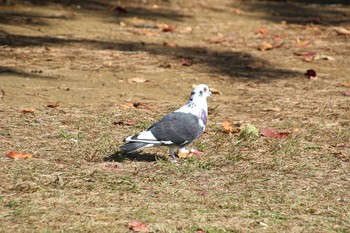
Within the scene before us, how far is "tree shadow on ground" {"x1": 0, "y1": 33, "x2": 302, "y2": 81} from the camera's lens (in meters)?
10.4

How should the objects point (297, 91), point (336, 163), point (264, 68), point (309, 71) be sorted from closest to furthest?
point (336, 163), point (297, 91), point (309, 71), point (264, 68)

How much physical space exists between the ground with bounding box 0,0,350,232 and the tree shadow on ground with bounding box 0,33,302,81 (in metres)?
0.03

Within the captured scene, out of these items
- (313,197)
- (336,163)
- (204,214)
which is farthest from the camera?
(336,163)

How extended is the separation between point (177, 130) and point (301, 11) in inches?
433

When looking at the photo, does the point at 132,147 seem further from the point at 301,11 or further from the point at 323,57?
the point at 301,11

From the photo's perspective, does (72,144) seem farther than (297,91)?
No

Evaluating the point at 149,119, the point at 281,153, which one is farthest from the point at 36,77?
the point at 281,153

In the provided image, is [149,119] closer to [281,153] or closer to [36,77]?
[281,153]

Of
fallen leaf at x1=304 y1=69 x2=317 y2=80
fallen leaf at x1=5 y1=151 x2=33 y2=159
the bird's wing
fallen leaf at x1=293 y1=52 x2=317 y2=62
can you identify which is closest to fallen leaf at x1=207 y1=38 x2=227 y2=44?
fallen leaf at x1=293 y1=52 x2=317 y2=62

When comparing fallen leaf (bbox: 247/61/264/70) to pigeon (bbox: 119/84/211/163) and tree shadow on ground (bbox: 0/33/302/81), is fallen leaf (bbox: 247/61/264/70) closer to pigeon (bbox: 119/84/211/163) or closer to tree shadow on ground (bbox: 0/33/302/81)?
tree shadow on ground (bbox: 0/33/302/81)

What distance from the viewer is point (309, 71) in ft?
32.8

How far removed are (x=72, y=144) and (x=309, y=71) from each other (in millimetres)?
4400

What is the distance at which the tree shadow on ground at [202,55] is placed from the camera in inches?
409

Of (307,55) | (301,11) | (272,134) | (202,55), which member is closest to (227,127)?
(272,134)
